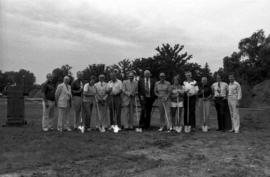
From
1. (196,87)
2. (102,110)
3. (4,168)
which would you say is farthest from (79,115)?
(4,168)

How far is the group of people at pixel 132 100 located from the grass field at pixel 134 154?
2.80ft

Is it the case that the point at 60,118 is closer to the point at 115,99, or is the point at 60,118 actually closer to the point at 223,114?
the point at 115,99

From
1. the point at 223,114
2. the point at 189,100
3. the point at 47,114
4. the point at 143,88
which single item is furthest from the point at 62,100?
the point at 223,114

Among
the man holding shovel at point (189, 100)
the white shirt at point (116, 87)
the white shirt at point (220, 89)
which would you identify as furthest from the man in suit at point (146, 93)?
the white shirt at point (220, 89)

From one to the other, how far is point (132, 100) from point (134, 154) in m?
4.41

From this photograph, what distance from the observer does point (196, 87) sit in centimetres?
1323

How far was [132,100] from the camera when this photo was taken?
43.9ft

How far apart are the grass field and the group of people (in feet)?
2.80

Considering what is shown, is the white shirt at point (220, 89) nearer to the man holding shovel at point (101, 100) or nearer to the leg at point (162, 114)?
the leg at point (162, 114)

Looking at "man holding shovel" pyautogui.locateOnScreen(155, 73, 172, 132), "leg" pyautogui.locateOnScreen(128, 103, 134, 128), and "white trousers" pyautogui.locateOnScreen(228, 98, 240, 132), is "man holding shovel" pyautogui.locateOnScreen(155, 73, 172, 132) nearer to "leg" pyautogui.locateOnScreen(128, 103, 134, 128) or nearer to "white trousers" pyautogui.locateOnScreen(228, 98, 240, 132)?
"leg" pyautogui.locateOnScreen(128, 103, 134, 128)

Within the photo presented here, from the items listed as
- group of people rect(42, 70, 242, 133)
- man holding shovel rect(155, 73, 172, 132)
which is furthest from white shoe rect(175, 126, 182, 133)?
man holding shovel rect(155, 73, 172, 132)

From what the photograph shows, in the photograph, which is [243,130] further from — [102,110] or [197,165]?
[197,165]

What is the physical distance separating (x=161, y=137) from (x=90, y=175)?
4.93 meters

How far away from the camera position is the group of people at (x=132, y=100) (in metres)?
13.0
